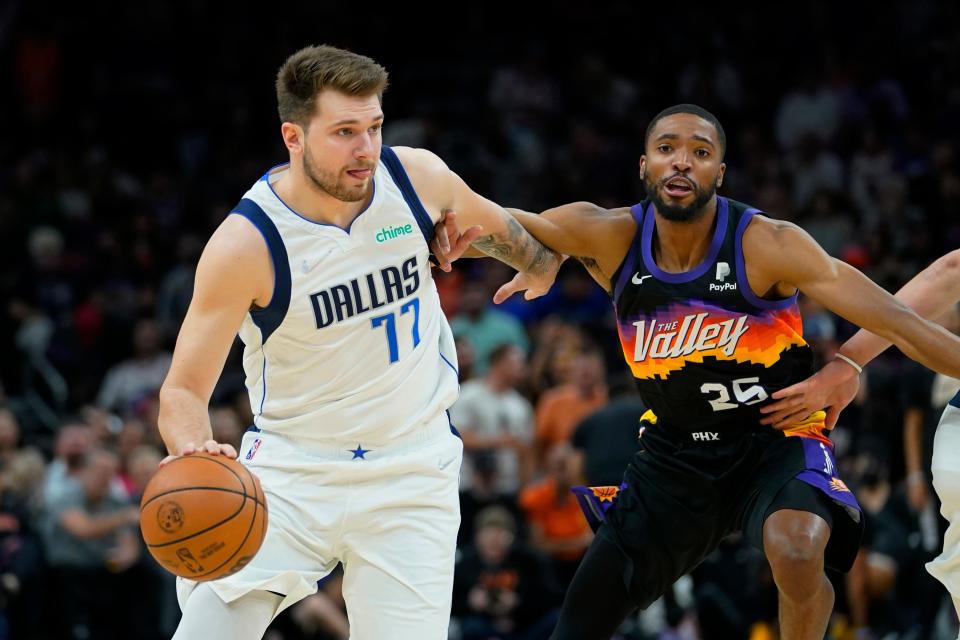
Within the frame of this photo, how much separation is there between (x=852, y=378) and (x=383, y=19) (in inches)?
540

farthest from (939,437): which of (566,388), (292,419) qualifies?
(566,388)

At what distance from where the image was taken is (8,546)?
10.4 meters

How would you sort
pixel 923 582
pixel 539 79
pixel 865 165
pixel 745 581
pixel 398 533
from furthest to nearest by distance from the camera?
pixel 539 79
pixel 865 165
pixel 745 581
pixel 923 582
pixel 398 533

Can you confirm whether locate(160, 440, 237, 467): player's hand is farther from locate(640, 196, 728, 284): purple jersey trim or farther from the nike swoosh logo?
locate(640, 196, 728, 284): purple jersey trim

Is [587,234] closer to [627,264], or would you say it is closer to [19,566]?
[627,264]

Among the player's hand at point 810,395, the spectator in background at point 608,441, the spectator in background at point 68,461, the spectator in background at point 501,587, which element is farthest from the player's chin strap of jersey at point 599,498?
the spectator in background at point 68,461

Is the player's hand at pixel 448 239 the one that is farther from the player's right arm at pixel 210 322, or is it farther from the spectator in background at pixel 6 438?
the spectator in background at pixel 6 438

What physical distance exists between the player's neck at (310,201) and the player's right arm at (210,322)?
240 mm

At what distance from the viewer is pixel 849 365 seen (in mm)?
→ 6164

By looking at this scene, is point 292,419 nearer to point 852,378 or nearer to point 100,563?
point 852,378

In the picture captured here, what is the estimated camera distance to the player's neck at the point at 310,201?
531 centimetres

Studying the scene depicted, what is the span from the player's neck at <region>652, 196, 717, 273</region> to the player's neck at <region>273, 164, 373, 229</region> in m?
1.53

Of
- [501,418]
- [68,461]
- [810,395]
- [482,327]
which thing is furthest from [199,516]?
[482,327]

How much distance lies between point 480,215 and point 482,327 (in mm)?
6772
